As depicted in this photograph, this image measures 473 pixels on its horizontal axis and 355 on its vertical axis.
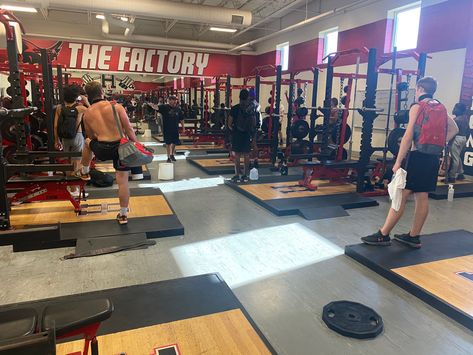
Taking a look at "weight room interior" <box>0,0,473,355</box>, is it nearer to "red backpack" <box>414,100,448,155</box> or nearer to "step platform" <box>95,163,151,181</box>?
"step platform" <box>95,163,151,181</box>

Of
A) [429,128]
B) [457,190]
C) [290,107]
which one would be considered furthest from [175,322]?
[290,107]

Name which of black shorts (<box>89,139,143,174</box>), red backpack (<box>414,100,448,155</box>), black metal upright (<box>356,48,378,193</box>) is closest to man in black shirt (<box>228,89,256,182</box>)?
black metal upright (<box>356,48,378,193</box>)

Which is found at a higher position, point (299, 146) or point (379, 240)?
point (299, 146)

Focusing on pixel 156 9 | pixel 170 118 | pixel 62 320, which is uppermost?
pixel 156 9

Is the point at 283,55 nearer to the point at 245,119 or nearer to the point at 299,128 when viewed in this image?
the point at 299,128

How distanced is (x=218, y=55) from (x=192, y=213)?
38.5 ft

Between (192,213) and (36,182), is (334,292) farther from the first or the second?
(36,182)

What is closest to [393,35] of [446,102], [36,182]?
[446,102]

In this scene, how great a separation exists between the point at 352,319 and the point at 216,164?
611 centimetres

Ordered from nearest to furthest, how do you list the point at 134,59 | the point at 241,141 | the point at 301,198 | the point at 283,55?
1. the point at 301,198
2. the point at 241,141
3. the point at 134,59
4. the point at 283,55

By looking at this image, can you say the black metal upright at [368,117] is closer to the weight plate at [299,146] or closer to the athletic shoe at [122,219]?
the weight plate at [299,146]

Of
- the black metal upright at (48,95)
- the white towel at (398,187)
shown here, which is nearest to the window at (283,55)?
the black metal upright at (48,95)

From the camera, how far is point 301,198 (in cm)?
537

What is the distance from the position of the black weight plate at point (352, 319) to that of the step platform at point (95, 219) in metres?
1.99
